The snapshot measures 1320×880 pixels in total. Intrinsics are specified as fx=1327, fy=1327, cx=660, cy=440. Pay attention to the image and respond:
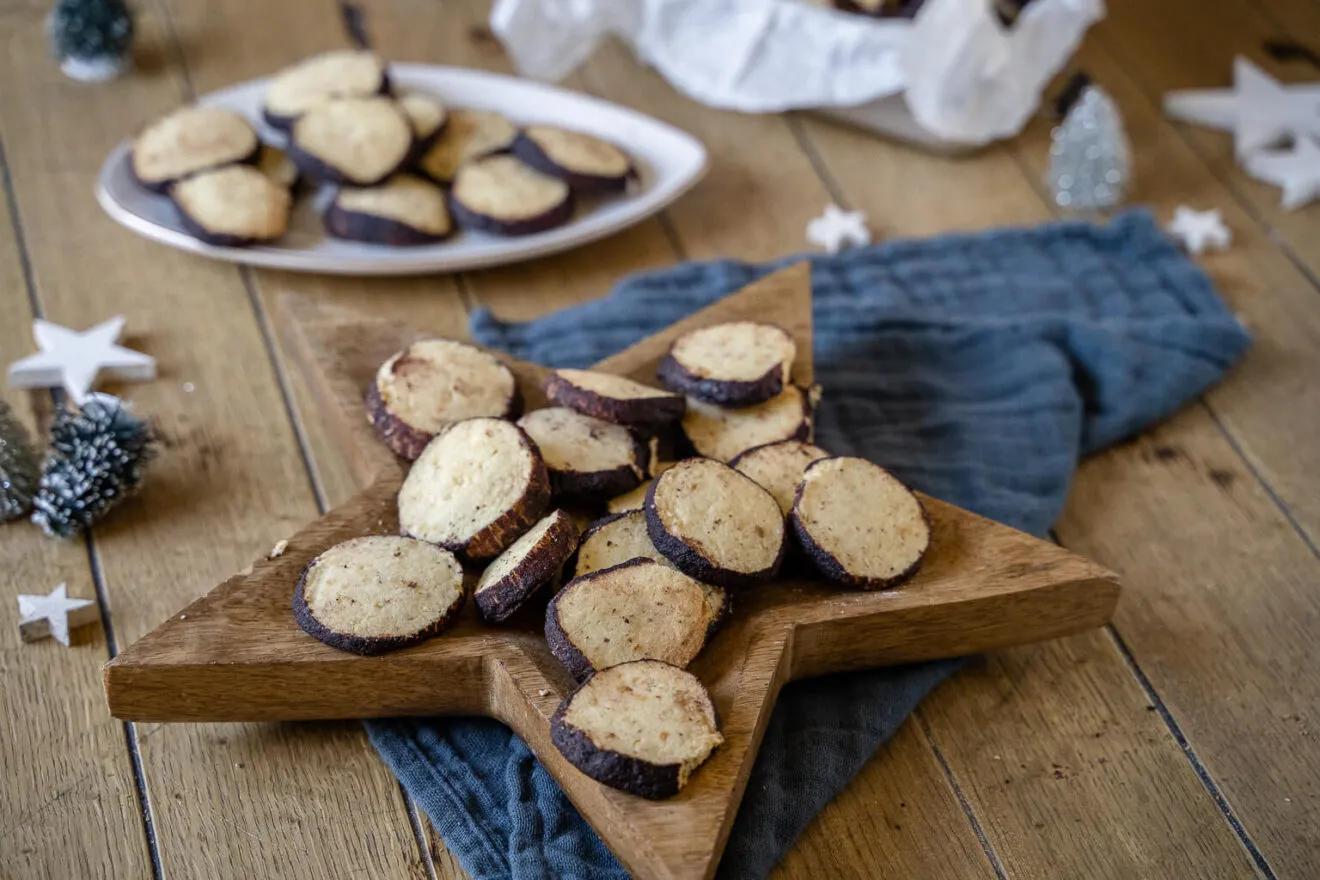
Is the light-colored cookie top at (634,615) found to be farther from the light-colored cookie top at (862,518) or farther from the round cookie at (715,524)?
the light-colored cookie top at (862,518)

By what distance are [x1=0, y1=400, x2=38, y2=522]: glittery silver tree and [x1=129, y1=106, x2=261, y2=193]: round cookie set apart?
0.44m

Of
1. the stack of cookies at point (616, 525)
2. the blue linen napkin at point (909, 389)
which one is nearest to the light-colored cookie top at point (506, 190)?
the blue linen napkin at point (909, 389)

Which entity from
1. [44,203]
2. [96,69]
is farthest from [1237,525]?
[96,69]

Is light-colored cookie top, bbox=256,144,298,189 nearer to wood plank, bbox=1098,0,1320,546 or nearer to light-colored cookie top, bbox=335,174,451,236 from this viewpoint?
light-colored cookie top, bbox=335,174,451,236

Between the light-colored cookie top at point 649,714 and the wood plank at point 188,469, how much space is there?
0.24m

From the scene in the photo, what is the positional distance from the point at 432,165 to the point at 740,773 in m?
1.00

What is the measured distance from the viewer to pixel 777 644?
109cm

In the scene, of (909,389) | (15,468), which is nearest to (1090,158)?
(909,389)

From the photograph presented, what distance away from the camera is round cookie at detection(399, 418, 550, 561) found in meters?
1.12

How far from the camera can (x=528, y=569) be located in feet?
3.50

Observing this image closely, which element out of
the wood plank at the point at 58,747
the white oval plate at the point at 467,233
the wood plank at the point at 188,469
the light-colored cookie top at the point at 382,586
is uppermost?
the light-colored cookie top at the point at 382,586

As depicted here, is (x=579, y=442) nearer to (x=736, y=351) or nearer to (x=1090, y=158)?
(x=736, y=351)

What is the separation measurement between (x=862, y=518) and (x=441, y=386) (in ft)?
1.37

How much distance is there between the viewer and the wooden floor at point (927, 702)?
3.60ft
